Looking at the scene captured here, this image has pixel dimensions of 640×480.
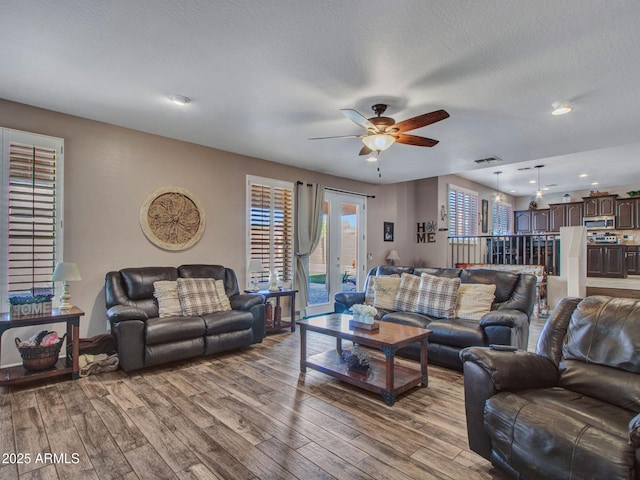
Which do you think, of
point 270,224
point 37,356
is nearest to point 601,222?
point 270,224

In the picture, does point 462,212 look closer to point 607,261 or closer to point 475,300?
point 607,261

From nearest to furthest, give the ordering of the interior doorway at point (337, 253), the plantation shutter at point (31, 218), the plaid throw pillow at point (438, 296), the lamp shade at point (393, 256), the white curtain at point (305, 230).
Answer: the plantation shutter at point (31, 218), the plaid throw pillow at point (438, 296), the white curtain at point (305, 230), the interior doorway at point (337, 253), the lamp shade at point (393, 256)

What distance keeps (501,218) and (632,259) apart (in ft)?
10.9

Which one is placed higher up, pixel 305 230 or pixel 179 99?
pixel 179 99

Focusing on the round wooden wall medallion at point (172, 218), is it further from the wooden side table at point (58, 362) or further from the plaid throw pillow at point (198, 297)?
the wooden side table at point (58, 362)

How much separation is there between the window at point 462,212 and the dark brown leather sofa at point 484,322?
412cm

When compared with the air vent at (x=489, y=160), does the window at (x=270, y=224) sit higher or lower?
lower

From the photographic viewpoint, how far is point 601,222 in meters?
9.63

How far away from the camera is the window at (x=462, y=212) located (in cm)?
829

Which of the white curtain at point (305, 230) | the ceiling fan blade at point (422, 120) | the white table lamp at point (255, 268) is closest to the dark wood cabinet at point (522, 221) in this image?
the white curtain at point (305, 230)

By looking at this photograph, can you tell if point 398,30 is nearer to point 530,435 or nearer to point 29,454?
point 530,435

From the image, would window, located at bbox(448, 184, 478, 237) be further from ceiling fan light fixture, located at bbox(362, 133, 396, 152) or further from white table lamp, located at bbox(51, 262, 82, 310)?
white table lamp, located at bbox(51, 262, 82, 310)

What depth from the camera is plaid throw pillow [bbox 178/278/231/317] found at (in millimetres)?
4012

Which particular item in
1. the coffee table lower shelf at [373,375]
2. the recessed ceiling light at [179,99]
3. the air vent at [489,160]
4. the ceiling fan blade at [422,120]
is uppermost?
the recessed ceiling light at [179,99]
